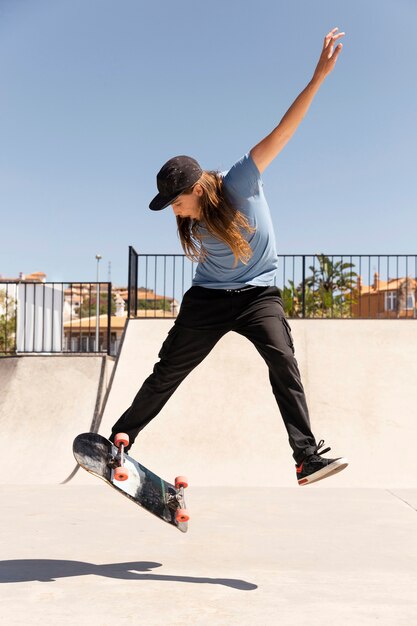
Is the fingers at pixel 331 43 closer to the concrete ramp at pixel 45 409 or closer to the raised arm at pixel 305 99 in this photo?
the raised arm at pixel 305 99

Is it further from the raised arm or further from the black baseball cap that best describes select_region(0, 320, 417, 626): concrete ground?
the raised arm

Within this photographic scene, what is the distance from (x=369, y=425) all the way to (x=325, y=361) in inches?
53.8

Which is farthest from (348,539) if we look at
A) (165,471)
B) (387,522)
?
(165,471)

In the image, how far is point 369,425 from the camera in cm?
816

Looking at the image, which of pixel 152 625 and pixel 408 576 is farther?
pixel 408 576

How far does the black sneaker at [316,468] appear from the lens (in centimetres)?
300

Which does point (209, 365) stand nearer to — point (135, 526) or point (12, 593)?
point (135, 526)

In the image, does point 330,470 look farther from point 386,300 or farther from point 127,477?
point 386,300

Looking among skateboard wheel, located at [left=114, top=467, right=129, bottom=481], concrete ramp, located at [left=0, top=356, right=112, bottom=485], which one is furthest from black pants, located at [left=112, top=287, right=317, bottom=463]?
concrete ramp, located at [left=0, top=356, right=112, bottom=485]

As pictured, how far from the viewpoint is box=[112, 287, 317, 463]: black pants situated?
319 cm

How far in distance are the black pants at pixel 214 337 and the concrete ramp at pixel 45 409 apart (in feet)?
15.2

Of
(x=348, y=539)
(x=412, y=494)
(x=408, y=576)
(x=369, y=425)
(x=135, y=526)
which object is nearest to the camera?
(x=408, y=576)

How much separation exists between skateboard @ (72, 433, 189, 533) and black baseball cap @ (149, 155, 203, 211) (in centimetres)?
112

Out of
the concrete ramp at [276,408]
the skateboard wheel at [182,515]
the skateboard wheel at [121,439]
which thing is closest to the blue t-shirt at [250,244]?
the skateboard wheel at [121,439]
